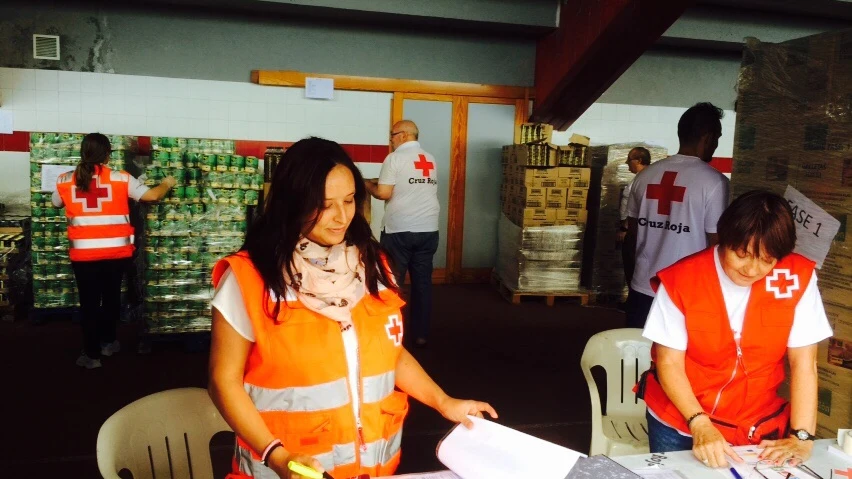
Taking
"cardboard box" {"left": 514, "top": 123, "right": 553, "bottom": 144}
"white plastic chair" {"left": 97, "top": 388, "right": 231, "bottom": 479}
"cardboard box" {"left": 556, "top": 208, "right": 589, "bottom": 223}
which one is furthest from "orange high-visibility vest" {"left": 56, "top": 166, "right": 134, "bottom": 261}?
"cardboard box" {"left": 514, "top": 123, "right": 553, "bottom": 144}

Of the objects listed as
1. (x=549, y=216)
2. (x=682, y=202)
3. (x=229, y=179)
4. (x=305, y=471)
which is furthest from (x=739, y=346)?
(x=549, y=216)

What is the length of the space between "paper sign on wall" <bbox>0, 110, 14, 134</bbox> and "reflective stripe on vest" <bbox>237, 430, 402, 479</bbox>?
5827mm

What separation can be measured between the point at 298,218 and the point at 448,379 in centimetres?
295

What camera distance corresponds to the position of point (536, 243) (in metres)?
6.43

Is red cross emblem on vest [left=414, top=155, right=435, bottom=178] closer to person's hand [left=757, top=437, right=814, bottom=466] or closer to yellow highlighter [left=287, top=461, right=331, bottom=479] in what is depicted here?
person's hand [left=757, top=437, right=814, bottom=466]

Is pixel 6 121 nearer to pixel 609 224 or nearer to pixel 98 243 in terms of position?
pixel 98 243

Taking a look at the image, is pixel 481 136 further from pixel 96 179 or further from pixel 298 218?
pixel 298 218

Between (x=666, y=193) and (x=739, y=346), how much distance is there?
1.44m

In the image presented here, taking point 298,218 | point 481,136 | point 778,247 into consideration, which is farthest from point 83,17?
point 778,247

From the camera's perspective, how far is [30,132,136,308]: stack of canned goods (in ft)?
17.3

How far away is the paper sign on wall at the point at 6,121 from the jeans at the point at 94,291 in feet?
8.56

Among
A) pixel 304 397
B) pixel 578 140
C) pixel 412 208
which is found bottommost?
pixel 304 397

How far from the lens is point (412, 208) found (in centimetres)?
473

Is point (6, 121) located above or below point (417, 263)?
above
